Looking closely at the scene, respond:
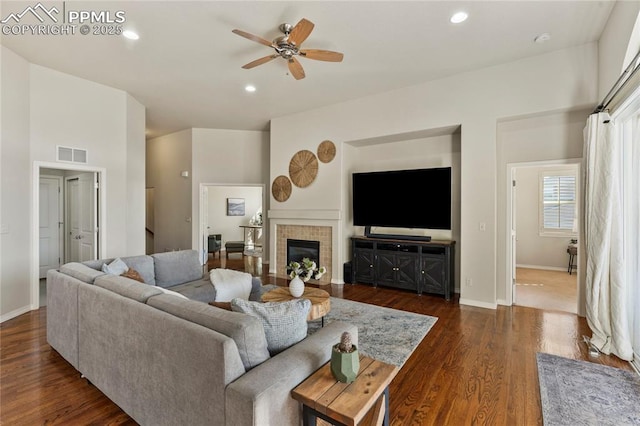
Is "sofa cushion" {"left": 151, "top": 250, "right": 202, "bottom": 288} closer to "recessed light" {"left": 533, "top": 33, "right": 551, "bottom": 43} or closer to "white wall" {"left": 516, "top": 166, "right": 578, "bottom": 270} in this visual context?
"recessed light" {"left": 533, "top": 33, "right": 551, "bottom": 43}

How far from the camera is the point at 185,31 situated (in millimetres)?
3234

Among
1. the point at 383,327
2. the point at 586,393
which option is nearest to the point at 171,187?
the point at 383,327

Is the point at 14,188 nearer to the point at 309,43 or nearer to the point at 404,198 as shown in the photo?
the point at 309,43

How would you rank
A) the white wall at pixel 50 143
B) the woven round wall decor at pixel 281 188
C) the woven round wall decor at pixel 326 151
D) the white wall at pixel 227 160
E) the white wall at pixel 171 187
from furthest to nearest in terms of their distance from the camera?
the white wall at pixel 171 187, the white wall at pixel 227 160, the woven round wall decor at pixel 281 188, the woven round wall decor at pixel 326 151, the white wall at pixel 50 143

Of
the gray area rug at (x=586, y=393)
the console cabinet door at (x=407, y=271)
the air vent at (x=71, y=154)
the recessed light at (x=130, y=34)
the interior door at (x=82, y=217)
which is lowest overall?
the gray area rug at (x=586, y=393)

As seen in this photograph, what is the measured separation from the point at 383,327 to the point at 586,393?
1761 mm

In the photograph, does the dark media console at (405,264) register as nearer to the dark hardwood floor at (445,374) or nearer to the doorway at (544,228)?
the dark hardwood floor at (445,374)

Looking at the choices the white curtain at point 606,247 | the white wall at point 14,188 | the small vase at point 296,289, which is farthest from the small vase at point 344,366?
the white wall at point 14,188

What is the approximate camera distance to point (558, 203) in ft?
21.8

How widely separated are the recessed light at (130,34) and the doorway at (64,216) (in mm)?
2304

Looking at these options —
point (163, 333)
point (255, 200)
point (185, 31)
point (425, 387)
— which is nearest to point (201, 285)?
point (163, 333)

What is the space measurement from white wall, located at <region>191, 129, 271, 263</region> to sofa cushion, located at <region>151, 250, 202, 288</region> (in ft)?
10.9

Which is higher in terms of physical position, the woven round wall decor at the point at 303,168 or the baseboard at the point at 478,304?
the woven round wall decor at the point at 303,168

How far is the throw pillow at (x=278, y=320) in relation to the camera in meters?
1.64
